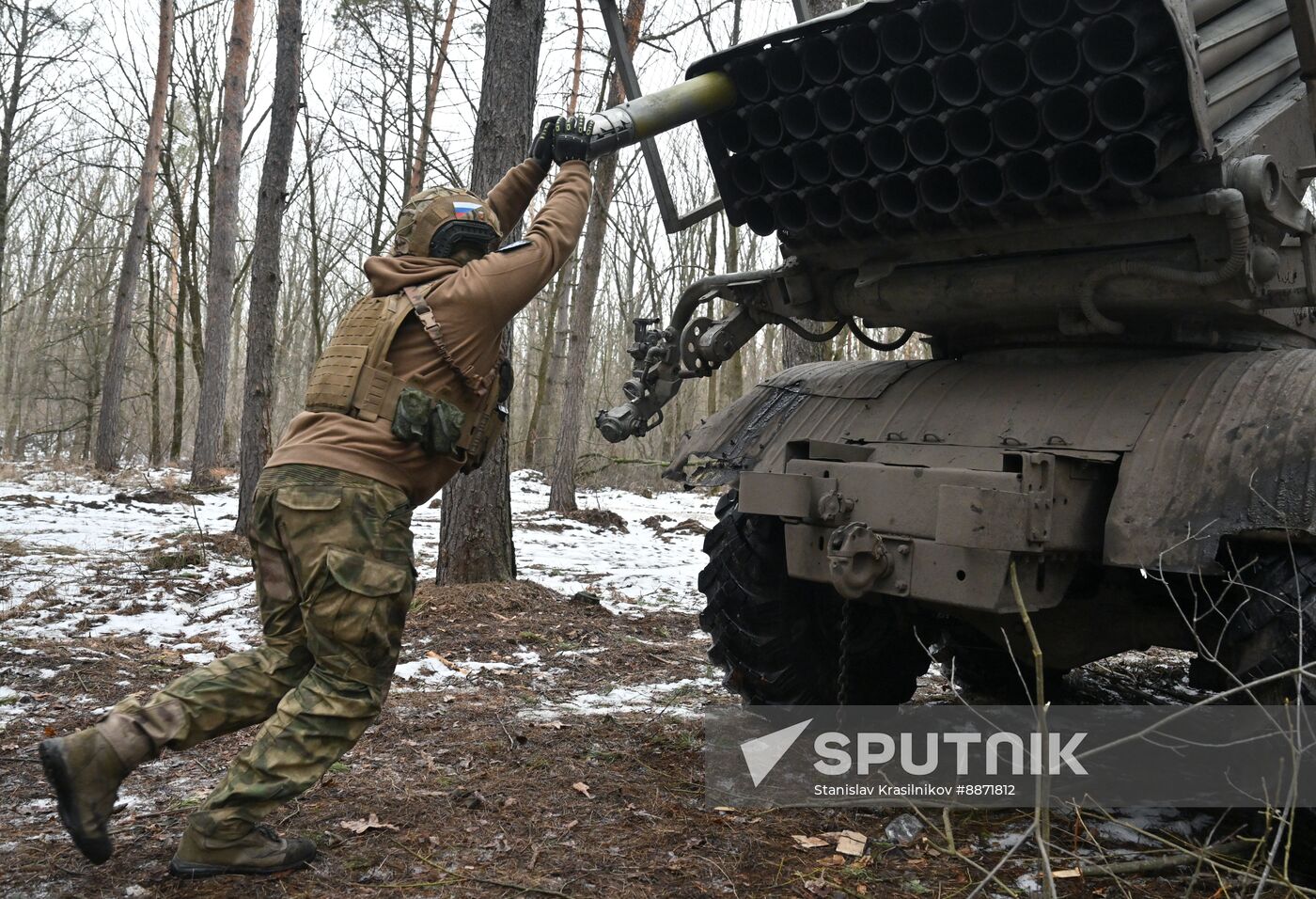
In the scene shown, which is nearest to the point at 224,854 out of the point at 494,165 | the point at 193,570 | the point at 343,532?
the point at 343,532

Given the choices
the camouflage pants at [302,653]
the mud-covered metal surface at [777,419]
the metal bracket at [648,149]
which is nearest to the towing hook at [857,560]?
the mud-covered metal surface at [777,419]

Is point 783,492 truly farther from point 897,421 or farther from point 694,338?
point 694,338

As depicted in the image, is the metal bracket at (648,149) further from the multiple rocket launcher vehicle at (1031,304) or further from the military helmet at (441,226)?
the military helmet at (441,226)

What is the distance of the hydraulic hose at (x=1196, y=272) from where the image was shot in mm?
3209

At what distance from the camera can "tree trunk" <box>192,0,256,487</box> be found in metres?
14.2

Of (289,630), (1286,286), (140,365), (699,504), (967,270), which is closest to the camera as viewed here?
(289,630)

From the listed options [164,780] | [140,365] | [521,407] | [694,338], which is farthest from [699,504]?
[140,365]

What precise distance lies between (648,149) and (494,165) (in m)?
2.47

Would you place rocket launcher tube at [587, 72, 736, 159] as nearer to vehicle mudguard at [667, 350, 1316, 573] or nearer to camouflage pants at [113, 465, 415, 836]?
vehicle mudguard at [667, 350, 1316, 573]

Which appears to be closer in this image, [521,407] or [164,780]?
[164,780]

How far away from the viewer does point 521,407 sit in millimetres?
32969

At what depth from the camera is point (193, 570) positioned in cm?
769

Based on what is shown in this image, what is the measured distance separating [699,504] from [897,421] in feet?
38.3

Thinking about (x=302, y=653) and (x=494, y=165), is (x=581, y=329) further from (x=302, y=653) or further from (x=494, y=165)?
(x=302, y=653)
